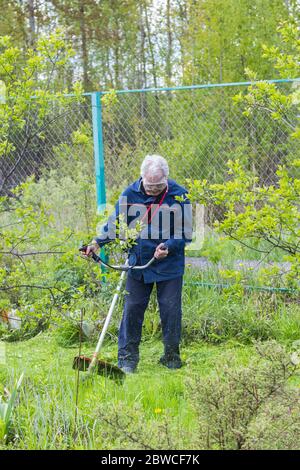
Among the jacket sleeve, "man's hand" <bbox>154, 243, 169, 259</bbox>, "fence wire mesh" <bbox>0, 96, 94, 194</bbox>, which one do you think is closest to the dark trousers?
the jacket sleeve

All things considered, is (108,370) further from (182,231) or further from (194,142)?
(194,142)

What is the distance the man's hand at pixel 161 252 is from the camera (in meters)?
4.91

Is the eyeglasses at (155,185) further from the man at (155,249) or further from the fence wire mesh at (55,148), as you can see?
the fence wire mesh at (55,148)

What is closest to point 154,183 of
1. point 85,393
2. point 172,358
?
point 172,358

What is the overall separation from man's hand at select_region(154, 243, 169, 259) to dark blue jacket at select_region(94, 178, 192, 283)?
0.23m

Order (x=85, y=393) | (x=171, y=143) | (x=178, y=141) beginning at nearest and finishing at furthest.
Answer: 1. (x=85, y=393)
2. (x=171, y=143)
3. (x=178, y=141)

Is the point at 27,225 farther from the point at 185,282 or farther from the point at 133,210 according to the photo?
the point at 185,282

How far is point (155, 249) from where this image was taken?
17.3 ft

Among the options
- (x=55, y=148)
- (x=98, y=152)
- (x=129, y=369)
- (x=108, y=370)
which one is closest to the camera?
(x=108, y=370)

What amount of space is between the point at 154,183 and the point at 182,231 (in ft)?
1.34

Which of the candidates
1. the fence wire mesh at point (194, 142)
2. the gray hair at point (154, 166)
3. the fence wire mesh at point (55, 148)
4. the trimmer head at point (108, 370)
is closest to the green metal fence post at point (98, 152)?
the fence wire mesh at point (194, 142)

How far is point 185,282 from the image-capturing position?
645 cm

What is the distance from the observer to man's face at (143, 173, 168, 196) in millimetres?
5125

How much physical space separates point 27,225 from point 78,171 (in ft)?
10.8
